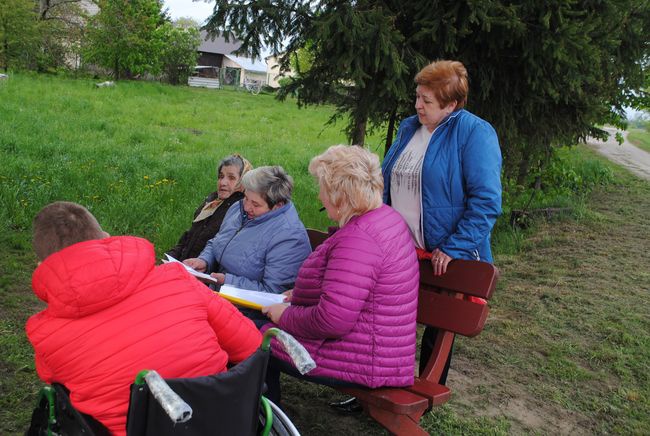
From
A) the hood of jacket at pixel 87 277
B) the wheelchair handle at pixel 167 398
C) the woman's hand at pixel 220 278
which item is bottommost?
the woman's hand at pixel 220 278

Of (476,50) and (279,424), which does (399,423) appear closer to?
(279,424)

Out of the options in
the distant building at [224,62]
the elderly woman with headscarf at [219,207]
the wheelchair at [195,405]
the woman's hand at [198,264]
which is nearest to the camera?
the wheelchair at [195,405]

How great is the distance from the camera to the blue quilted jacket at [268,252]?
329cm

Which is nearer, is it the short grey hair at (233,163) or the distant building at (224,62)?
the short grey hair at (233,163)

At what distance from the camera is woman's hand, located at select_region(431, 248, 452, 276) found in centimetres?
292

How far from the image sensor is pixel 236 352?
222 centimetres

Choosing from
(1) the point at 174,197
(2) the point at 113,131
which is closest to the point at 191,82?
(2) the point at 113,131

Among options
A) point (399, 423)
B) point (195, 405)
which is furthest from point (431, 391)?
point (195, 405)

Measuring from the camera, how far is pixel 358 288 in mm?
2381

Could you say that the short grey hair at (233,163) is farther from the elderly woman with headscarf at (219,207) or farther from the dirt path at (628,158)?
the dirt path at (628,158)

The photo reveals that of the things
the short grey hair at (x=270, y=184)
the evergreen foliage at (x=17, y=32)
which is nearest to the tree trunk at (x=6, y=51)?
the evergreen foliage at (x=17, y=32)

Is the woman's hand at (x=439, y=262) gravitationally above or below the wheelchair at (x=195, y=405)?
above

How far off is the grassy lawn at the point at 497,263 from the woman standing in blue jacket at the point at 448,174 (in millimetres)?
1093

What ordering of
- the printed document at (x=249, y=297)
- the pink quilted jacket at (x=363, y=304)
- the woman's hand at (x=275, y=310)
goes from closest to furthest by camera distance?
1. the pink quilted jacket at (x=363, y=304)
2. the woman's hand at (x=275, y=310)
3. the printed document at (x=249, y=297)
